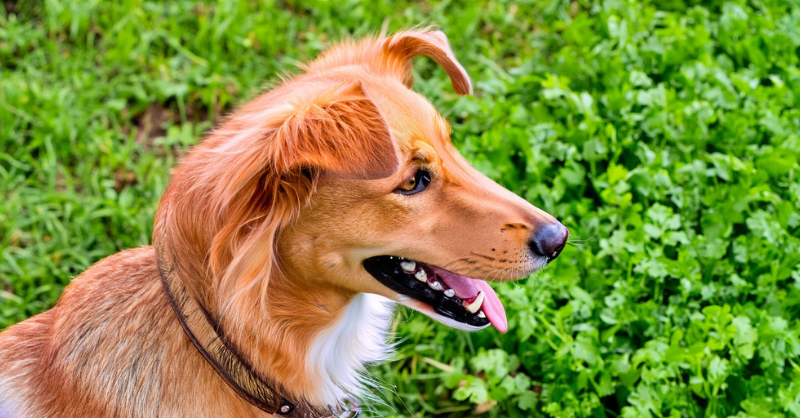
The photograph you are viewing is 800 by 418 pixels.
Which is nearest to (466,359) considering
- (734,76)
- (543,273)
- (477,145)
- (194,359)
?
(543,273)

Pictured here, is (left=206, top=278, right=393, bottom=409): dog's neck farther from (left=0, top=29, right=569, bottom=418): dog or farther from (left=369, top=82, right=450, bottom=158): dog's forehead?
(left=369, top=82, right=450, bottom=158): dog's forehead

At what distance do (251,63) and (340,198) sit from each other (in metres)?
3.70

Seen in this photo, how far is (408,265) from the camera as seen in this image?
2584 millimetres

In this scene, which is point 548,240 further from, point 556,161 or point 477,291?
point 556,161

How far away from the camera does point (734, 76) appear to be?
4.49 metres

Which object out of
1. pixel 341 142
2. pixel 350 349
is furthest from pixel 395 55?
pixel 350 349

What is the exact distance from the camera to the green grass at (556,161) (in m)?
3.34

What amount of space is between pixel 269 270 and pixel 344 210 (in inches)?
12.5

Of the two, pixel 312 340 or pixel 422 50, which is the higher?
pixel 422 50

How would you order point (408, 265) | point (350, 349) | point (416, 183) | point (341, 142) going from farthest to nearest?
point (350, 349), point (408, 265), point (416, 183), point (341, 142)

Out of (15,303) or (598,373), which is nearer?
(598,373)

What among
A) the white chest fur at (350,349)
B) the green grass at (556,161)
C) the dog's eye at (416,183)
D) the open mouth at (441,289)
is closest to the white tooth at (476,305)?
the open mouth at (441,289)

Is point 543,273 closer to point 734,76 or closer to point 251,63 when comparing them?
point 734,76

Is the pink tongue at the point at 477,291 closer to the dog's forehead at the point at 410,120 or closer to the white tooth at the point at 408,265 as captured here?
the white tooth at the point at 408,265
